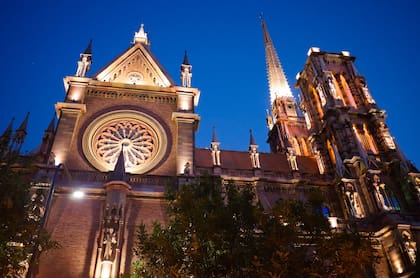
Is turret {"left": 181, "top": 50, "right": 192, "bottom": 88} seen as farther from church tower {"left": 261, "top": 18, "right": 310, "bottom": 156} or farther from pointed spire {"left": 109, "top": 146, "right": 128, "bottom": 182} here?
church tower {"left": 261, "top": 18, "right": 310, "bottom": 156}

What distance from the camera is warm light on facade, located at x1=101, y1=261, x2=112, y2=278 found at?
17.4 metres

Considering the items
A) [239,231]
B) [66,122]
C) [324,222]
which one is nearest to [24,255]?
[239,231]

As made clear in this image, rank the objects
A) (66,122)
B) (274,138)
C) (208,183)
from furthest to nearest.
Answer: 1. (274,138)
2. (66,122)
3. (208,183)

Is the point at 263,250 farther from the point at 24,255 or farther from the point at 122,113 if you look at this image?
the point at 122,113

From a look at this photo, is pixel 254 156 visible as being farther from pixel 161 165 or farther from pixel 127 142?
pixel 127 142

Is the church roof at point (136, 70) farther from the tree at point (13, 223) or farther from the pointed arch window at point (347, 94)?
the tree at point (13, 223)

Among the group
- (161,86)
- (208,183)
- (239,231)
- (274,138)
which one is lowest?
(239,231)

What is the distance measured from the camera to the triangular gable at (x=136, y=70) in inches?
1147

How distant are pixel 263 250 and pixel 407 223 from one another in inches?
570

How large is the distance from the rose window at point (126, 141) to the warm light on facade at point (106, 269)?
736cm

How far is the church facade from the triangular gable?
0.28ft

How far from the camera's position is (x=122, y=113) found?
26.4 m

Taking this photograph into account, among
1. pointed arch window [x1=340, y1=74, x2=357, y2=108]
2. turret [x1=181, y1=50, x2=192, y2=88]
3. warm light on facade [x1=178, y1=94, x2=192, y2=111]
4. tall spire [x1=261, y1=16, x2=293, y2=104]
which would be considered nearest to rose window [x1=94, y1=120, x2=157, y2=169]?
warm light on facade [x1=178, y1=94, x2=192, y2=111]

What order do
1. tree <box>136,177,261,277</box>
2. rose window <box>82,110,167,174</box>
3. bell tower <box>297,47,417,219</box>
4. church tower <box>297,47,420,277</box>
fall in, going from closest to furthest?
1. tree <box>136,177,261,277</box>
2. church tower <box>297,47,420,277</box>
3. rose window <box>82,110,167,174</box>
4. bell tower <box>297,47,417,219</box>
